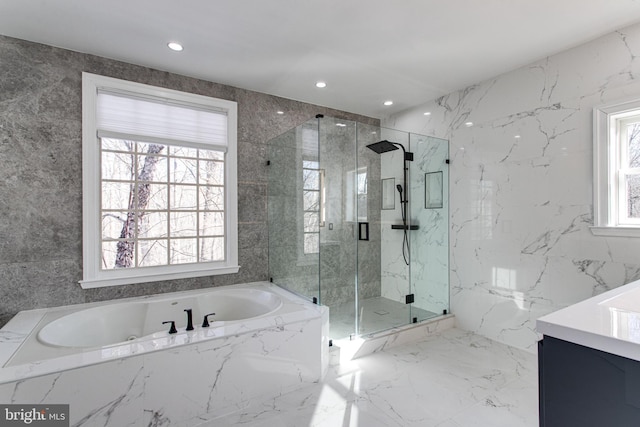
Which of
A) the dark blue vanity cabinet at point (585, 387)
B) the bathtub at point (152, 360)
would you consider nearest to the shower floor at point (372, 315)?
the bathtub at point (152, 360)

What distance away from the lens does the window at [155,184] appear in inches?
101

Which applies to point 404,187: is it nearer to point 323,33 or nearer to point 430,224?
point 430,224

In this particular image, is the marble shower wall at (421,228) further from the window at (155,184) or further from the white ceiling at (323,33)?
the window at (155,184)

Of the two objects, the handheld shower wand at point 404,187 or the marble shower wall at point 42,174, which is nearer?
the marble shower wall at point 42,174

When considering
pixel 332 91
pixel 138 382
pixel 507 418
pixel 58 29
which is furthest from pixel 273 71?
pixel 507 418

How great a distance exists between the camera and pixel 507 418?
6.07 feet

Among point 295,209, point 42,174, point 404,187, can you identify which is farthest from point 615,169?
point 42,174

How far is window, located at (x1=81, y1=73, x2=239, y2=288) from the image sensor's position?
8.38 ft

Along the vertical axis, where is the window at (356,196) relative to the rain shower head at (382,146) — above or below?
below

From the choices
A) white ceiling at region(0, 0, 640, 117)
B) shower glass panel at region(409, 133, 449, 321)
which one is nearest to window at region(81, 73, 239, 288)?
white ceiling at region(0, 0, 640, 117)

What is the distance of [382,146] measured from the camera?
3.45m

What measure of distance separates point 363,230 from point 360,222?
4.6 inches

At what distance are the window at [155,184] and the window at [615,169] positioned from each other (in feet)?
10.1

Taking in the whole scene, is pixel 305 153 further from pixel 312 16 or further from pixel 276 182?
pixel 312 16
